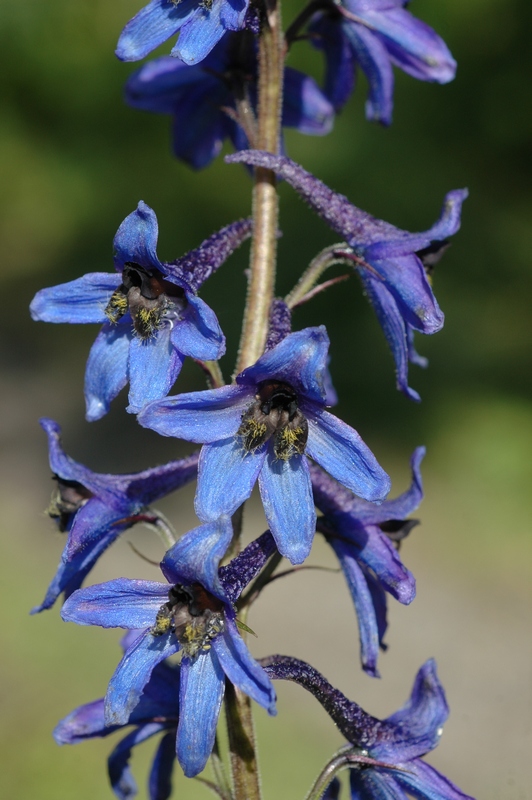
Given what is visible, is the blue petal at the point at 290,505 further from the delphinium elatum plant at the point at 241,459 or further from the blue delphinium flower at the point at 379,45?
the blue delphinium flower at the point at 379,45

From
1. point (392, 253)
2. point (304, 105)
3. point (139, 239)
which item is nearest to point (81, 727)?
point (139, 239)

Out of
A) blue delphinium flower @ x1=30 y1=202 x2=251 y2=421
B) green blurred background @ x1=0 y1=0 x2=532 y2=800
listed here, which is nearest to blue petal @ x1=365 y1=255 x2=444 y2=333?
blue delphinium flower @ x1=30 y1=202 x2=251 y2=421

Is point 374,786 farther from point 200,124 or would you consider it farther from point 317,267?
point 200,124

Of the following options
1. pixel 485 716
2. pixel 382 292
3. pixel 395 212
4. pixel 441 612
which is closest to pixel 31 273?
pixel 395 212

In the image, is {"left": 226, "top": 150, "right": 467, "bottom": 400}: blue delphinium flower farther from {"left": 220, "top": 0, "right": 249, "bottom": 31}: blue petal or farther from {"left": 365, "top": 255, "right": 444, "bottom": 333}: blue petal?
{"left": 220, "top": 0, "right": 249, "bottom": 31}: blue petal

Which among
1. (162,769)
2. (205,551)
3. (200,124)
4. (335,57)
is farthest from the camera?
(200,124)

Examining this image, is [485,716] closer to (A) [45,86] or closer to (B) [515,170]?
(B) [515,170]

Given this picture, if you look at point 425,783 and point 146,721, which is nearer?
point 425,783

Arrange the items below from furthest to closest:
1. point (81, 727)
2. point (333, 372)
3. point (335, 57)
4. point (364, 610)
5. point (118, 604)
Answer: point (333, 372), point (335, 57), point (81, 727), point (364, 610), point (118, 604)
